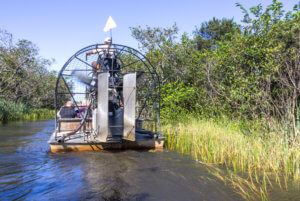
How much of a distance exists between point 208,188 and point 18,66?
2121 centimetres

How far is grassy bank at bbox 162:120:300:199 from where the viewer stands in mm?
4398

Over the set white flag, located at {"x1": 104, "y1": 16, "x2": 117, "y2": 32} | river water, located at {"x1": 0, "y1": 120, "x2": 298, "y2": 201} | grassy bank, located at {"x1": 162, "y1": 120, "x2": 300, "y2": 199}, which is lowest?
river water, located at {"x1": 0, "y1": 120, "x2": 298, "y2": 201}

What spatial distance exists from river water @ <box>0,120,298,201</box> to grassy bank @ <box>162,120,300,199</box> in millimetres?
410

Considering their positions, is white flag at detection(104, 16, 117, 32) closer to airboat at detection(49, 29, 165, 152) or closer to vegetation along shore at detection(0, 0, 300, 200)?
airboat at detection(49, 29, 165, 152)

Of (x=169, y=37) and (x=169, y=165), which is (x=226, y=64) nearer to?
(x=169, y=165)

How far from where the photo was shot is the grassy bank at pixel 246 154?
14.4ft

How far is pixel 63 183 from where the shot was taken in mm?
4539

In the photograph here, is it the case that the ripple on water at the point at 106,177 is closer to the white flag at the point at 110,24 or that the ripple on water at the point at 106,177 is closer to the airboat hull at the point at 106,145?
the airboat hull at the point at 106,145

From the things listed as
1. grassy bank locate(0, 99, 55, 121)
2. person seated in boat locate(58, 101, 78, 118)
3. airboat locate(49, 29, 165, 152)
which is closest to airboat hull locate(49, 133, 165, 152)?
airboat locate(49, 29, 165, 152)

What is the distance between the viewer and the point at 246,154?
5.41 metres

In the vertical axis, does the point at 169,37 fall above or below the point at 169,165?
above

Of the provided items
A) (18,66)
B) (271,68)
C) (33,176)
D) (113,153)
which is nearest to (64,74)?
(113,153)

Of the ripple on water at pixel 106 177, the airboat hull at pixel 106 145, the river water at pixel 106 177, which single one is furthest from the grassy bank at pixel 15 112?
the airboat hull at pixel 106 145

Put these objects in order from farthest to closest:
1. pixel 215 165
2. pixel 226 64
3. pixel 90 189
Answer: pixel 226 64 → pixel 215 165 → pixel 90 189
